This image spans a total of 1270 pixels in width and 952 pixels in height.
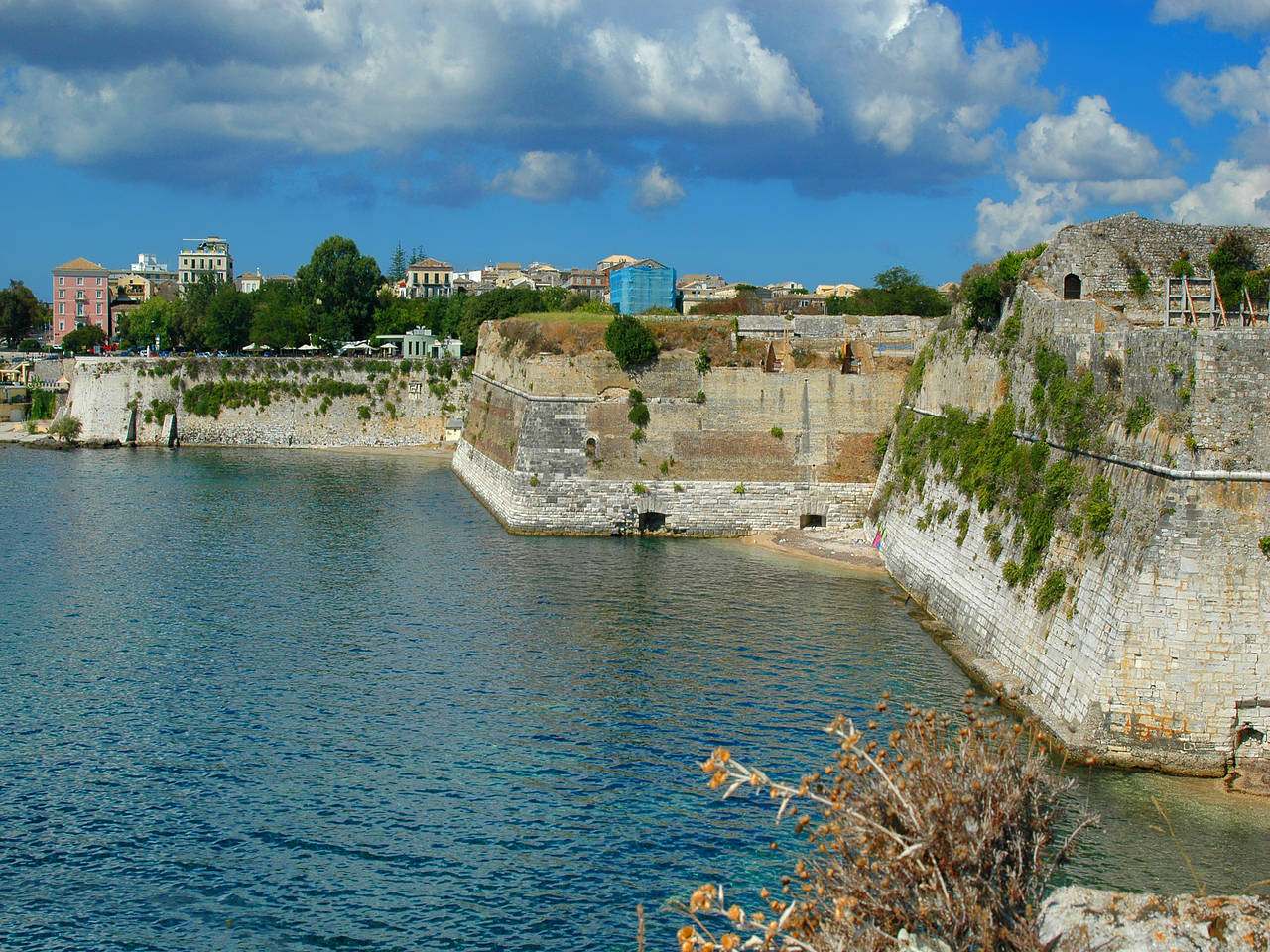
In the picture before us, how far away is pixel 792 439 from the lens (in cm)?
3112

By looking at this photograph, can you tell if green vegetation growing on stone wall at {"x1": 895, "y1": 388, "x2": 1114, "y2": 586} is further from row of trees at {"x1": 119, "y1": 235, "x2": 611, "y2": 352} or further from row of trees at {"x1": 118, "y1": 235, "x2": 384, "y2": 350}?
row of trees at {"x1": 118, "y1": 235, "x2": 384, "y2": 350}

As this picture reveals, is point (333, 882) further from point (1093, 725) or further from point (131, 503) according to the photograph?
point (131, 503)

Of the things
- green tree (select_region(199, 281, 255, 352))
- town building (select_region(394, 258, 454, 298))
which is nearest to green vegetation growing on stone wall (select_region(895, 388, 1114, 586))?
green tree (select_region(199, 281, 255, 352))

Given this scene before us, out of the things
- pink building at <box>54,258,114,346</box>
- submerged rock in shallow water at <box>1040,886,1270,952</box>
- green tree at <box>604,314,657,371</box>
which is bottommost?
submerged rock in shallow water at <box>1040,886,1270,952</box>

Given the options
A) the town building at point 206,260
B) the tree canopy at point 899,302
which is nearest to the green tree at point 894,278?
the tree canopy at point 899,302

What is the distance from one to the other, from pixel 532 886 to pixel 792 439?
831 inches

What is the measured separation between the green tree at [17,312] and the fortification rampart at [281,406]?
44.0 m

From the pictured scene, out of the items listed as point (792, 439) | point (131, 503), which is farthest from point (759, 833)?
point (131, 503)

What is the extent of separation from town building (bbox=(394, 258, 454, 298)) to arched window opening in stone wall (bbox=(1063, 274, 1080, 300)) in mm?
111741

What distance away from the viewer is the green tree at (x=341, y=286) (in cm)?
7169

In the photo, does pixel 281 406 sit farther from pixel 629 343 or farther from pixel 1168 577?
pixel 1168 577

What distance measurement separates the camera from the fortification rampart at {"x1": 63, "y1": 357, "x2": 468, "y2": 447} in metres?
55.7

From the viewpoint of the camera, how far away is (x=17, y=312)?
304 ft

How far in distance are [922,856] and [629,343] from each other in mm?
24704
